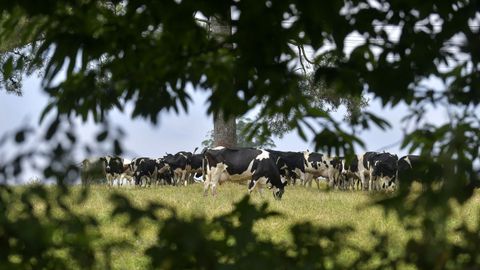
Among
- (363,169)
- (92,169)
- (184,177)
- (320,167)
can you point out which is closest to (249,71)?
(92,169)

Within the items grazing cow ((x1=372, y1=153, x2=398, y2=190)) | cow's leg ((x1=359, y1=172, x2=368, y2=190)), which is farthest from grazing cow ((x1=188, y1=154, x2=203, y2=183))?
grazing cow ((x1=372, y1=153, x2=398, y2=190))

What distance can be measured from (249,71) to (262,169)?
64.3 ft

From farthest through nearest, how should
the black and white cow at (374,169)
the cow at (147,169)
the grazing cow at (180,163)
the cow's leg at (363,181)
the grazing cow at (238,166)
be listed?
1. the grazing cow at (180,163)
2. the cow at (147,169)
3. the cow's leg at (363,181)
4. the black and white cow at (374,169)
5. the grazing cow at (238,166)

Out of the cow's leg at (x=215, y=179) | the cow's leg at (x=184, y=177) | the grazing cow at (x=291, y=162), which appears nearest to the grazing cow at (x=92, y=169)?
the cow's leg at (x=215, y=179)

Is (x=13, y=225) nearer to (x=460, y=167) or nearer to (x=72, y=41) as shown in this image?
(x=72, y=41)

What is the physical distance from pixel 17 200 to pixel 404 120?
5.06 feet

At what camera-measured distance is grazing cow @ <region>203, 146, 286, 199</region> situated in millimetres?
22484

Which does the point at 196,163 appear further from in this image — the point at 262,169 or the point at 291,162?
the point at 262,169

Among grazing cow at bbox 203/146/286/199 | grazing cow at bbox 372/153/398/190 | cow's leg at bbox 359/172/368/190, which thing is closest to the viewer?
grazing cow at bbox 203/146/286/199

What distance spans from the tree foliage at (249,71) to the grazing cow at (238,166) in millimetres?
19105

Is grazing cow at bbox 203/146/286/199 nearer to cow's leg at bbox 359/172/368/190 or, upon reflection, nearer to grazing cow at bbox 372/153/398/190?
grazing cow at bbox 372/153/398/190

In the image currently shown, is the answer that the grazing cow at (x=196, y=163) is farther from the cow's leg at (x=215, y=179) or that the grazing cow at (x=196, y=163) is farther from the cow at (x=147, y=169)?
the cow's leg at (x=215, y=179)

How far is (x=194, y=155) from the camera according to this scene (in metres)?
34.2

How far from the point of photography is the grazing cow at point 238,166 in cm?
2248
